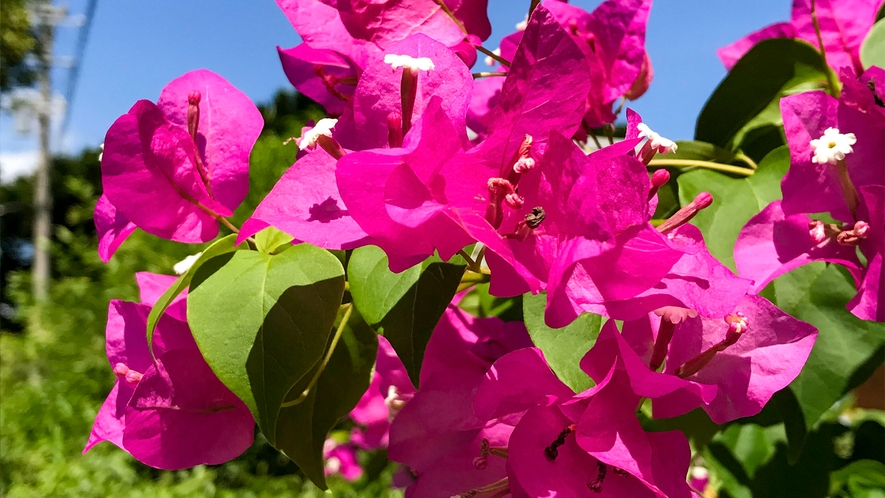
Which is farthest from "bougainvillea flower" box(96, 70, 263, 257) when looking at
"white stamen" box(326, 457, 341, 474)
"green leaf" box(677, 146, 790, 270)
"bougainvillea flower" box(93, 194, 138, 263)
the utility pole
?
the utility pole

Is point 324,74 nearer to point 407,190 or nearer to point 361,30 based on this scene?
point 361,30

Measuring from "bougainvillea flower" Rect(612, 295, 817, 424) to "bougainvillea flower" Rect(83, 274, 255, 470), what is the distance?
0.73ft

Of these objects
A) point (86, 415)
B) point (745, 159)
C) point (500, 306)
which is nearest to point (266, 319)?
point (500, 306)

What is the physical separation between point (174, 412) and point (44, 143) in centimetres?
902

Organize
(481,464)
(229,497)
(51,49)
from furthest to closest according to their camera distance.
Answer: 1. (51,49)
2. (229,497)
3. (481,464)

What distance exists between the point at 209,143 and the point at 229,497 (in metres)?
2.53

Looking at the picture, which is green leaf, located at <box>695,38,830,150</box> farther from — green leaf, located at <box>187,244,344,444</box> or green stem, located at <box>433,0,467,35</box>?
green leaf, located at <box>187,244,344,444</box>

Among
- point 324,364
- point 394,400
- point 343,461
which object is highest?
point 324,364

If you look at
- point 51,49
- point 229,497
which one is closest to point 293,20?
point 229,497

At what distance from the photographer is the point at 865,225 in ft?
1.29

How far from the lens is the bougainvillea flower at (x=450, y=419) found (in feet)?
1.32

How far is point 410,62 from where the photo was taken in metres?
0.32

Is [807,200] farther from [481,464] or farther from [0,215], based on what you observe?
[0,215]

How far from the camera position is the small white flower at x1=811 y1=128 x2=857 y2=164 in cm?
38
